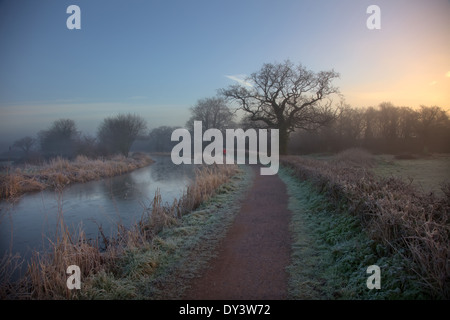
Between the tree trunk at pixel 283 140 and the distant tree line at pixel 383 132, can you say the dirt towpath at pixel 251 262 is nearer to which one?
the distant tree line at pixel 383 132

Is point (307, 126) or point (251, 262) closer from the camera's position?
point (251, 262)

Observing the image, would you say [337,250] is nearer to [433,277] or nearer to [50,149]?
[433,277]

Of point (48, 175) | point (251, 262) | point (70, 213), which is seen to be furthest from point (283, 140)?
point (251, 262)

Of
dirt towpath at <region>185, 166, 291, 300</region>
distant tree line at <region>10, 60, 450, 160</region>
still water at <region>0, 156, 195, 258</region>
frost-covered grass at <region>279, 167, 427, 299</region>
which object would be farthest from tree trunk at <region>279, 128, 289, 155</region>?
frost-covered grass at <region>279, 167, 427, 299</region>

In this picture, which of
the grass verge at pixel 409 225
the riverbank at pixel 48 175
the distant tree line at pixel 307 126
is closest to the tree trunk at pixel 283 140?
the distant tree line at pixel 307 126

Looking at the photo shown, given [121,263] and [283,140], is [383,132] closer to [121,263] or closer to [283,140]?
[283,140]

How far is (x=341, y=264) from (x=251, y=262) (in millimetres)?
1306

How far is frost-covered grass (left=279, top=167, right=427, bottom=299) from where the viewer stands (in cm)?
279

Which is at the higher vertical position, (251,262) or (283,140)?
(283,140)

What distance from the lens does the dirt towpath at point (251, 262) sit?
3141mm

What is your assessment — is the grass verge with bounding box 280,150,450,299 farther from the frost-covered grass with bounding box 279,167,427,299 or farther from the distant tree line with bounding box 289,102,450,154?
the distant tree line with bounding box 289,102,450,154

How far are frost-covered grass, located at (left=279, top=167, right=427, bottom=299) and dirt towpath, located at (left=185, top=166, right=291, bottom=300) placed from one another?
0.21m

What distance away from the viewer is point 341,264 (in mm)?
3525
